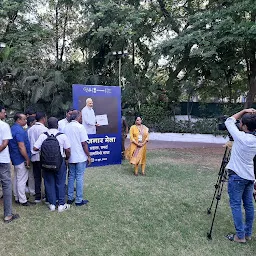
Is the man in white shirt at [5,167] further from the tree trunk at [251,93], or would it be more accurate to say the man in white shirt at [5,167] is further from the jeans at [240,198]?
the tree trunk at [251,93]

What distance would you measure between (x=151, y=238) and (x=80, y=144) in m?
1.80

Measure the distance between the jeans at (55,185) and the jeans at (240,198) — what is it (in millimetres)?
2415

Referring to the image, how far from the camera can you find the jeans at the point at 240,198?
341cm

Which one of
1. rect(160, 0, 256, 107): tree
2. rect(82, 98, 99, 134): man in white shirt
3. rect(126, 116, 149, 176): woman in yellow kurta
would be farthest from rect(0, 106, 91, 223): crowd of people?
rect(160, 0, 256, 107): tree

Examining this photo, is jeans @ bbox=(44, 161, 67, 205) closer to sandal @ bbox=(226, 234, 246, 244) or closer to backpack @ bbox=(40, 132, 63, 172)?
backpack @ bbox=(40, 132, 63, 172)

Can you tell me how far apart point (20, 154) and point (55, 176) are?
61 centimetres

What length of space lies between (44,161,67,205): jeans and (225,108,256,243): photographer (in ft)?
7.97

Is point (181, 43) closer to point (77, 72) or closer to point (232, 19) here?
point (232, 19)

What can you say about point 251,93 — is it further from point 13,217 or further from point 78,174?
point 13,217

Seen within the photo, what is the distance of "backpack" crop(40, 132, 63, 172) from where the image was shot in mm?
4258

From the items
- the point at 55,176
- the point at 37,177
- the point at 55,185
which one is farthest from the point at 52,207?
the point at 37,177

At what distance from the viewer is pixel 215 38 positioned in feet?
34.5

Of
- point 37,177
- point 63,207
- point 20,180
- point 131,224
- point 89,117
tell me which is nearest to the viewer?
point 131,224

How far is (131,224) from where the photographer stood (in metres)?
4.04
